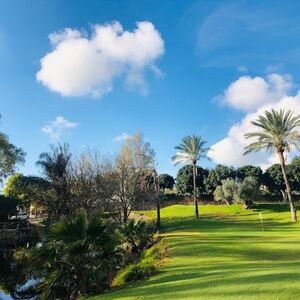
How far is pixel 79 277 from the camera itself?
1326 cm

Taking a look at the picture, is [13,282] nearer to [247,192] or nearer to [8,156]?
[8,156]

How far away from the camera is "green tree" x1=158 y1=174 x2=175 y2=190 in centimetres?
11491

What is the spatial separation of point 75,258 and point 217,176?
7945cm

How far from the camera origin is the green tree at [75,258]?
1281 cm

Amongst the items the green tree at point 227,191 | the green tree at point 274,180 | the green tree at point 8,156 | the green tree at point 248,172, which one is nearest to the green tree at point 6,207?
the green tree at point 8,156

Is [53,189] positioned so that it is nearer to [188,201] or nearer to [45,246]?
[45,246]

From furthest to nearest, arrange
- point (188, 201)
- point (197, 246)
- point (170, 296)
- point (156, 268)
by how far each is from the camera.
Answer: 1. point (188, 201)
2. point (197, 246)
3. point (156, 268)
4. point (170, 296)

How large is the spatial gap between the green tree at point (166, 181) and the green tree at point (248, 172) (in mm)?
26041

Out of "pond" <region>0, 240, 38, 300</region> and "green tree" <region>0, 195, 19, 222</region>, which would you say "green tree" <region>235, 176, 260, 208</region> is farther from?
"pond" <region>0, 240, 38, 300</region>

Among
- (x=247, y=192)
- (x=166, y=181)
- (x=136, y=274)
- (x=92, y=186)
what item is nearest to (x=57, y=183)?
(x=92, y=186)

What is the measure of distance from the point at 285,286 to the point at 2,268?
74.5ft

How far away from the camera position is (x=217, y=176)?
296 feet

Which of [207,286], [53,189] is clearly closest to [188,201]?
[53,189]

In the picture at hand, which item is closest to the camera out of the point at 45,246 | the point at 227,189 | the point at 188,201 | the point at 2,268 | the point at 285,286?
the point at 285,286
